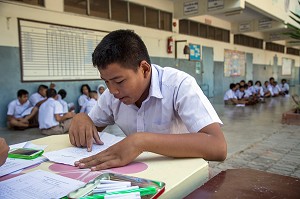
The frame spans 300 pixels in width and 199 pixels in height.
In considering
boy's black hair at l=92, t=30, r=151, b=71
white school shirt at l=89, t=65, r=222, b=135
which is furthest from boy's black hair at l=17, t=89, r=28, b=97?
boy's black hair at l=92, t=30, r=151, b=71

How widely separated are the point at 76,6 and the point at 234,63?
9.02m

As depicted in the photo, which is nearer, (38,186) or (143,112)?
(38,186)

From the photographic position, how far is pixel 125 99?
49.8 inches

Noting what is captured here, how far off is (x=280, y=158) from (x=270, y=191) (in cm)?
292

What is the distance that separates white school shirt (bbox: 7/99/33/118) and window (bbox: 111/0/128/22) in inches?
125

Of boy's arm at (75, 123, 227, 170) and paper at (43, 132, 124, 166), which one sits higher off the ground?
boy's arm at (75, 123, 227, 170)

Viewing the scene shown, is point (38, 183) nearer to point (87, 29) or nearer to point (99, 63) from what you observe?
point (99, 63)

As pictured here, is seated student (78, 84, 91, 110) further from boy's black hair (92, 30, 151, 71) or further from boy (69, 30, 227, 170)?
boy's black hair (92, 30, 151, 71)

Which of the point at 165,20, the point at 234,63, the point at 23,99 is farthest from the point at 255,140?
the point at 234,63

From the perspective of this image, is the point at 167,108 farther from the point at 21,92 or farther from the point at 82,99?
the point at 82,99

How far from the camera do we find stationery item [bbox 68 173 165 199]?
2.46ft

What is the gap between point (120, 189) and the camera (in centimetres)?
76

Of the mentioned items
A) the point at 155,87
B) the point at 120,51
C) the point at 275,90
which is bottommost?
the point at 275,90

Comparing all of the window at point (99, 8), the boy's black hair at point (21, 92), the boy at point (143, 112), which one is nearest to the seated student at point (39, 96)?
the boy's black hair at point (21, 92)
